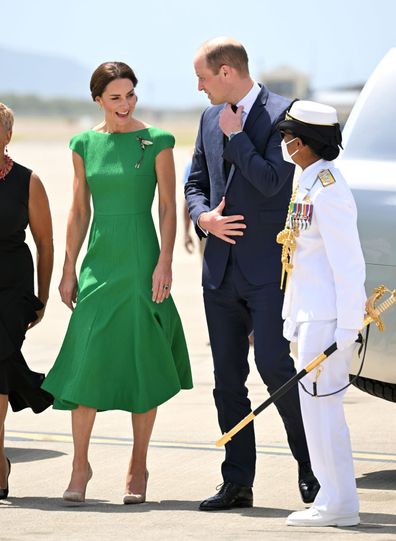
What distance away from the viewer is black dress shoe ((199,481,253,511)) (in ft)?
19.9

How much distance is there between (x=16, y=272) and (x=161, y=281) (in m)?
0.68

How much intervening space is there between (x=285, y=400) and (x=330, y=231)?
3.35ft

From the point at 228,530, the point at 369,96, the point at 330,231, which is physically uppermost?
the point at 369,96

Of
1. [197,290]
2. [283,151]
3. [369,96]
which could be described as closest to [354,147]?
[369,96]

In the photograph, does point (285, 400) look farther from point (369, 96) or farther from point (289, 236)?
point (369, 96)

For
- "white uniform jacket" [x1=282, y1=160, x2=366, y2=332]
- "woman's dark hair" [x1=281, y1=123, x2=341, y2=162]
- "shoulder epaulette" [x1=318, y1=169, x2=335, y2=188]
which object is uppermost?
"woman's dark hair" [x1=281, y1=123, x2=341, y2=162]

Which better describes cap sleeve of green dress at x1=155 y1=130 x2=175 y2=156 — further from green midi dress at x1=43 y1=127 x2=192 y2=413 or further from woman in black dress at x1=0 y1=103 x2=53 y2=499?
woman in black dress at x1=0 y1=103 x2=53 y2=499

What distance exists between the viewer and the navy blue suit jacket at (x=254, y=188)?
5938 millimetres

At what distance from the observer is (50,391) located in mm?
6367

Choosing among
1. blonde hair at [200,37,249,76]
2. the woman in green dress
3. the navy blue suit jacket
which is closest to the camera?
the navy blue suit jacket

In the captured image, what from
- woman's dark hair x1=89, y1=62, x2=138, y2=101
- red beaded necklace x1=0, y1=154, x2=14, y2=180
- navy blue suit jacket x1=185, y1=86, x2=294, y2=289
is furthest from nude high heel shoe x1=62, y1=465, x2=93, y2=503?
woman's dark hair x1=89, y1=62, x2=138, y2=101

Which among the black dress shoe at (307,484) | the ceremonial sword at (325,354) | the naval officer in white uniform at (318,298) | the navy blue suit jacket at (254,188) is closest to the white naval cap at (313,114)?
the naval officer in white uniform at (318,298)

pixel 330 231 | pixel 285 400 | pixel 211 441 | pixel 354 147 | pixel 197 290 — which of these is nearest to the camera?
pixel 330 231

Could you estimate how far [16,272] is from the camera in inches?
256
